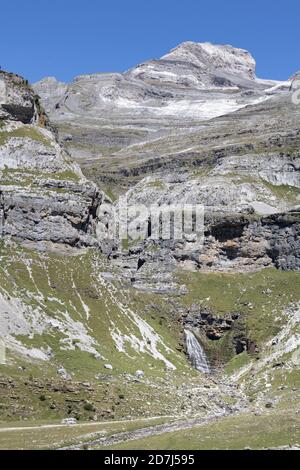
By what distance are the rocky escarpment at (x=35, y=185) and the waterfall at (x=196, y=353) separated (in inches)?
1085

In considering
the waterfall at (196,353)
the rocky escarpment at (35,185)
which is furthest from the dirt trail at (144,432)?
the rocky escarpment at (35,185)

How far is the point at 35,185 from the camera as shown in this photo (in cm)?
13412

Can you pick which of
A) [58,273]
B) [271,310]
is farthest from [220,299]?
[58,273]

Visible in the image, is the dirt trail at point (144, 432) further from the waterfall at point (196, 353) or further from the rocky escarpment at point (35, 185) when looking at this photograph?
the rocky escarpment at point (35, 185)

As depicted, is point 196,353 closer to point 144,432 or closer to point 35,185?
point 35,185

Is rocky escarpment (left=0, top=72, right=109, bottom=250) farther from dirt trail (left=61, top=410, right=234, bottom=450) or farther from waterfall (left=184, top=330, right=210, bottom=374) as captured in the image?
dirt trail (left=61, top=410, right=234, bottom=450)

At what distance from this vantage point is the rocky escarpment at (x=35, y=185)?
129 meters

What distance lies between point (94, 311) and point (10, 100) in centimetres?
5768

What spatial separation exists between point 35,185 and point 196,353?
45.8m

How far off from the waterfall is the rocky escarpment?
27552mm
